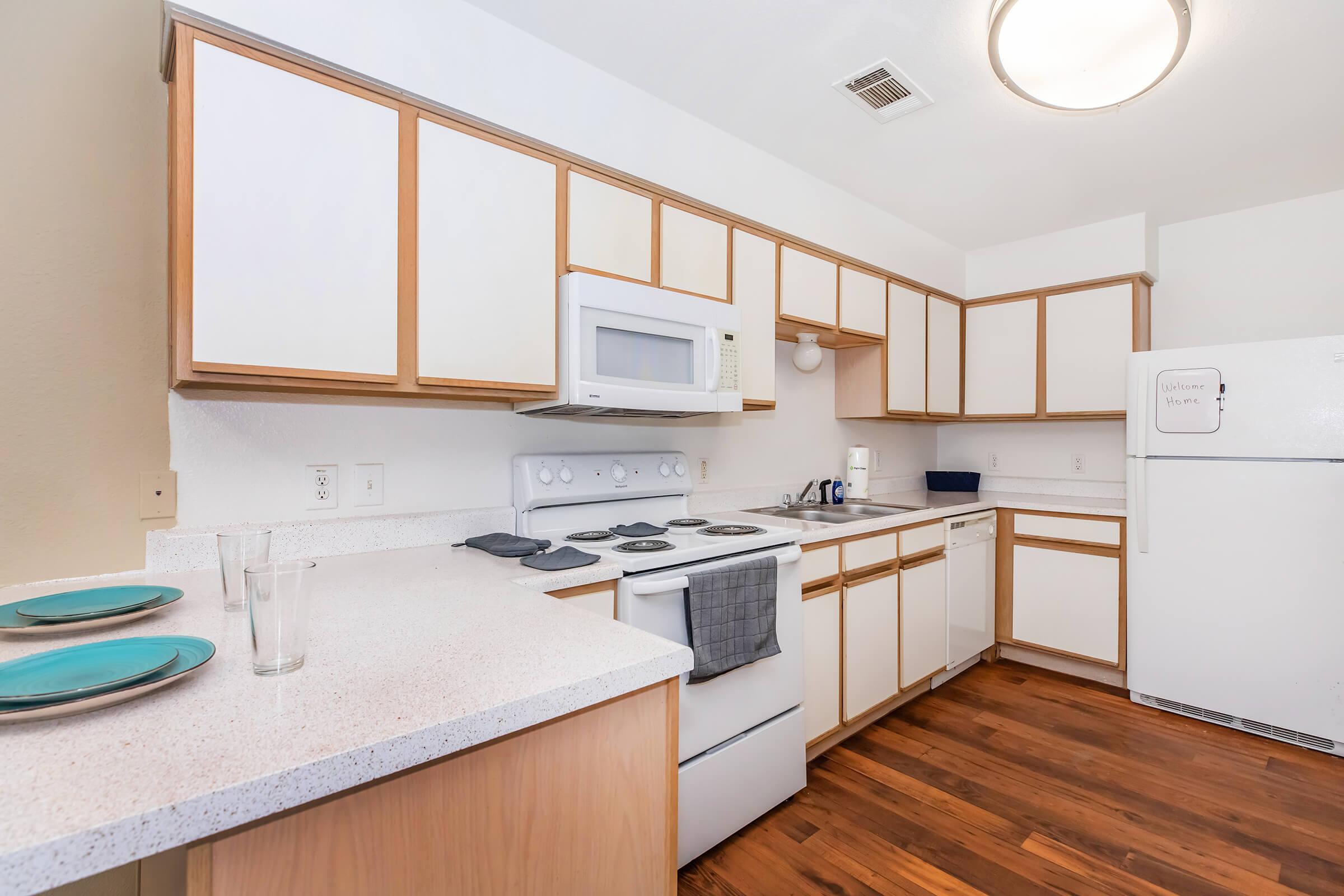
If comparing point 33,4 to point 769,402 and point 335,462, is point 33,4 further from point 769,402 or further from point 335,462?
point 769,402

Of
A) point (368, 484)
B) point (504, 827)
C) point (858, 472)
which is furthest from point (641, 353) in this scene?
point (858, 472)

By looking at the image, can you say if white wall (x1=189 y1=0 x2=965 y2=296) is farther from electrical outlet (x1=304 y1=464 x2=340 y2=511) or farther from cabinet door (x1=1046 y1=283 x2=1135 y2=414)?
cabinet door (x1=1046 y1=283 x2=1135 y2=414)

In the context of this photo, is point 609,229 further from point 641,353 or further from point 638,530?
point 638,530

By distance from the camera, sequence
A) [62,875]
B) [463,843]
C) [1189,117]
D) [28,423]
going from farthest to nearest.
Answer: [1189,117] < [28,423] < [463,843] < [62,875]

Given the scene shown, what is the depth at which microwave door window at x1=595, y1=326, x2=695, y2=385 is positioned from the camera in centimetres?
→ 188

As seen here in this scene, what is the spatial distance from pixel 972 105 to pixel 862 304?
36.9 inches

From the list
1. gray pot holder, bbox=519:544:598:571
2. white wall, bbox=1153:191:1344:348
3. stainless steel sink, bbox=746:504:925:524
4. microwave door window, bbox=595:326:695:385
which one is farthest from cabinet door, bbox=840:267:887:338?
gray pot holder, bbox=519:544:598:571

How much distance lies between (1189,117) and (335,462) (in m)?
3.20

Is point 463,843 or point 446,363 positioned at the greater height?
point 446,363

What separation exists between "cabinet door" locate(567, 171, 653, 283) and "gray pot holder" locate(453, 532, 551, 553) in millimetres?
844

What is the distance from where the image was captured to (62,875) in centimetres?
49

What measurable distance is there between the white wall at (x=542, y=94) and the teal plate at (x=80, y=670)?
1.29 metres

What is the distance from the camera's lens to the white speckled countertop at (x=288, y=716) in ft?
1.71

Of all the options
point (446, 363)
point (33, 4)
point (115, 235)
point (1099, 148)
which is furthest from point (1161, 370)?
point (33, 4)
